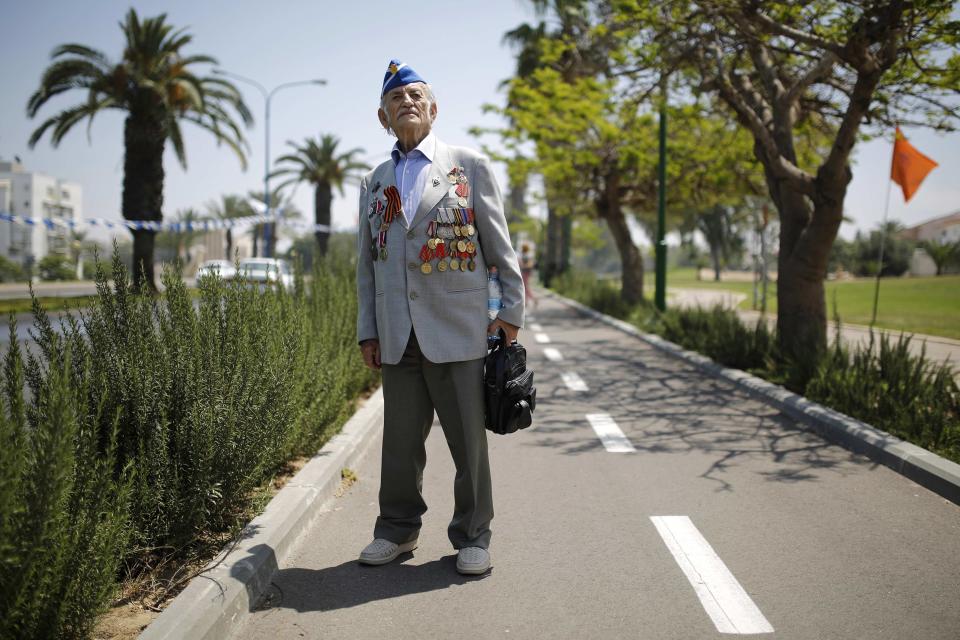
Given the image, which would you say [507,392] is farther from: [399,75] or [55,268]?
[55,268]

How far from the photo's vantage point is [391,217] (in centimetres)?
377

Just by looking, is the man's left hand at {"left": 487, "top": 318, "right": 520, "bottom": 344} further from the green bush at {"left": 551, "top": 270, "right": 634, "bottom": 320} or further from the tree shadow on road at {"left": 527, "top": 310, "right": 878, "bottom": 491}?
the green bush at {"left": 551, "top": 270, "right": 634, "bottom": 320}

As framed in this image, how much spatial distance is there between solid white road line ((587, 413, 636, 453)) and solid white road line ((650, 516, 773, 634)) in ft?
5.82

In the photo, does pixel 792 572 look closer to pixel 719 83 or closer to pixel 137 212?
pixel 719 83

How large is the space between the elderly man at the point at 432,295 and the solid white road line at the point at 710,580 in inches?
38.8

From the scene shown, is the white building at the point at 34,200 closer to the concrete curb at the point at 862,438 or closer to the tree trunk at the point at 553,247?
the tree trunk at the point at 553,247

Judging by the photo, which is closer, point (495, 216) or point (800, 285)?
point (495, 216)

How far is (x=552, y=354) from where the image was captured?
12.9 m

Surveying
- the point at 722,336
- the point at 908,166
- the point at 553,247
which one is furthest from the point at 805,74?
the point at 553,247

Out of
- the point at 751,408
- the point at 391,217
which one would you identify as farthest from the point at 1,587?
the point at 751,408

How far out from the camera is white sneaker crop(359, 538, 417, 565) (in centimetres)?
384

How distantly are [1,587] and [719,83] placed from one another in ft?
34.6

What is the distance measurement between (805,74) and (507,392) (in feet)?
28.2

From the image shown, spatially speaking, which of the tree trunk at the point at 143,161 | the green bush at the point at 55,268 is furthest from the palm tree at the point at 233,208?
the tree trunk at the point at 143,161
